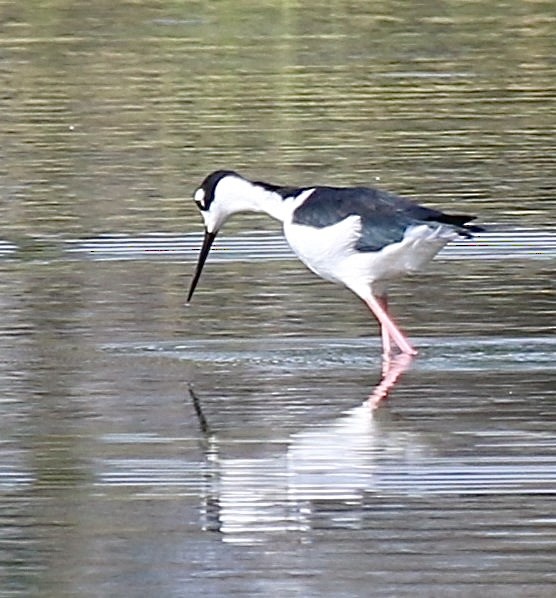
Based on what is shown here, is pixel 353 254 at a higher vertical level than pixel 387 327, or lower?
higher

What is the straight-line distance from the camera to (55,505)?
8.47 m

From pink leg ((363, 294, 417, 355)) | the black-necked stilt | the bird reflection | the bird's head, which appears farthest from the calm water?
the bird's head

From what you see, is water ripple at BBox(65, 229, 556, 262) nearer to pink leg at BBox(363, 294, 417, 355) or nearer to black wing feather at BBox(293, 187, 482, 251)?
black wing feather at BBox(293, 187, 482, 251)

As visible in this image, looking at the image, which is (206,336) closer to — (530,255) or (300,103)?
(530,255)

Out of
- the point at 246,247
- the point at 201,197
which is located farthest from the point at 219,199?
the point at 246,247

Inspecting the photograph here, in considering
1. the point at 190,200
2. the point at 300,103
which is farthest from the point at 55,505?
the point at 300,103

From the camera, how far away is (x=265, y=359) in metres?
11.2

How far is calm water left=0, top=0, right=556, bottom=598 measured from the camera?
25.4 feet

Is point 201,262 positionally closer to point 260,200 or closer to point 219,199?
point 219,199

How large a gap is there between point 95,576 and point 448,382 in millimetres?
3429

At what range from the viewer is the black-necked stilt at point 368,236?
1123cm

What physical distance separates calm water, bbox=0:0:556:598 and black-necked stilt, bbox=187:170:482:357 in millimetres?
298

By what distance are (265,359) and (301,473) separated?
249cm

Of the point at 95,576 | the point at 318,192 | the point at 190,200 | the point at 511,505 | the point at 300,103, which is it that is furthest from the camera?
the point at 300,103
